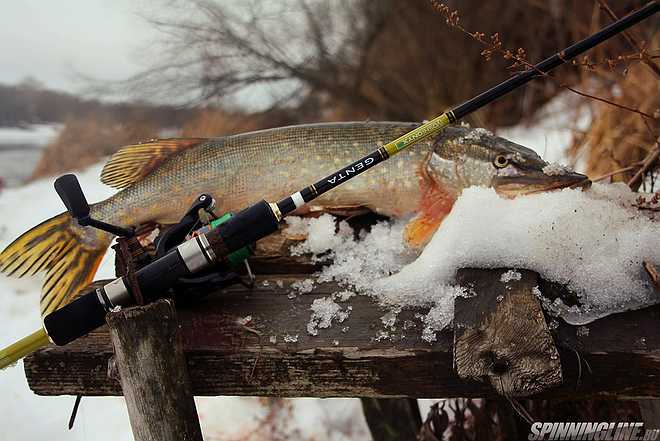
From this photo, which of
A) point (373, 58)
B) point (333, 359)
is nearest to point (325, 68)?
point (373, 58)

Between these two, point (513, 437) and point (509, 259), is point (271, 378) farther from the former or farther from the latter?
point (513, 437)

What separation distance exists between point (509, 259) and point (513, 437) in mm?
937

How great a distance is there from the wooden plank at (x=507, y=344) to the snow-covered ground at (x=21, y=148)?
9266mm

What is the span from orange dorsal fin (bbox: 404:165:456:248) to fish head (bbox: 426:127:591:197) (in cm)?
2

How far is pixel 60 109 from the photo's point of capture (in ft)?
47.2

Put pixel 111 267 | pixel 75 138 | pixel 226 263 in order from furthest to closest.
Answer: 1. pixel 75 138
2. pixel 111 267
3. pixel 226 263

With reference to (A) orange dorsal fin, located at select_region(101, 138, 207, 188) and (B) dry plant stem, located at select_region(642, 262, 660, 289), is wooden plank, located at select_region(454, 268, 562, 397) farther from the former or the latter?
(A) orange dorsal fin, located at select_region(101, 138, 207, 188)

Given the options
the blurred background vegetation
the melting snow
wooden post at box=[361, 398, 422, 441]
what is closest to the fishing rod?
the melting snow

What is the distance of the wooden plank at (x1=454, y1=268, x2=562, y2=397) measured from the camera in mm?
1008

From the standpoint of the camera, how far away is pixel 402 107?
9008 mm

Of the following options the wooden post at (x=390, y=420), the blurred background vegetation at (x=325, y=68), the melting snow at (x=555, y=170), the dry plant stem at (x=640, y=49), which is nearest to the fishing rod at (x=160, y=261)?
the dry plant stem at (x=640, y=49)

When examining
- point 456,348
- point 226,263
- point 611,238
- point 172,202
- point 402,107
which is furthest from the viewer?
point 402,107

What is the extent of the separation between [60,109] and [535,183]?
15.2 metres

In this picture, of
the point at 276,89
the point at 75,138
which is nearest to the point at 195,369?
the point at 276,89
